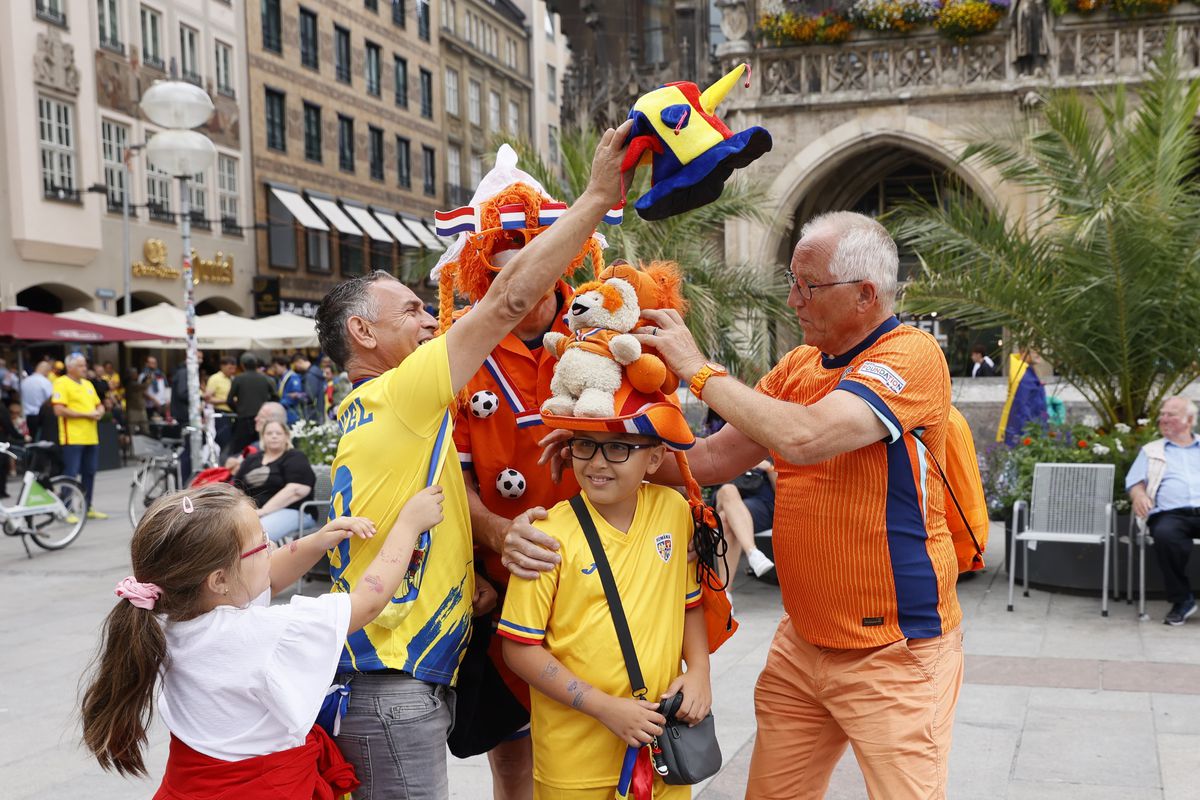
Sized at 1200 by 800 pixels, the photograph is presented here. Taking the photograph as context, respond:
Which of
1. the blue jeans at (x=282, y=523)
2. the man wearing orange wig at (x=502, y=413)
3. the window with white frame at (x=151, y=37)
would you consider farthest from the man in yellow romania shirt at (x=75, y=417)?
the window with white frame at (x=151, y=37)

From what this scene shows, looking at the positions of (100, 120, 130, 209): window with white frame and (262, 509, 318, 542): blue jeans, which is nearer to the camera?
(262, 509, 318, 542): blue jeans

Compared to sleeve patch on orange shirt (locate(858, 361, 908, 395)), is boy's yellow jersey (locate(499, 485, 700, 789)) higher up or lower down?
lower down

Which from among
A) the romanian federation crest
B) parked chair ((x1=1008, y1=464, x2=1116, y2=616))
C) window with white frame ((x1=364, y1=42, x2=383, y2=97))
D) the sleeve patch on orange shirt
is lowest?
parked chair ((x1=1008, y1=464, x2=1116, y2=616))

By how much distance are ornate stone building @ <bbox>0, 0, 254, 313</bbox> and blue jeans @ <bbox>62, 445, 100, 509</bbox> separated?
11723 millimetres

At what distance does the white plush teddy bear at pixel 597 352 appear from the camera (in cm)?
245

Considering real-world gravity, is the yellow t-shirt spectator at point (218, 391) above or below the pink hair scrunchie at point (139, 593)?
below

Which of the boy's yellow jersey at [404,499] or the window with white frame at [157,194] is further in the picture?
the window with white frame at [157,194]

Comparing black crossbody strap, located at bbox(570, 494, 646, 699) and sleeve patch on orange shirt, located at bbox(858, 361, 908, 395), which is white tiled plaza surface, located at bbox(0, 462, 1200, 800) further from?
sleeve patch on orange shirt, located at bbox(858, 361, 908, 395)

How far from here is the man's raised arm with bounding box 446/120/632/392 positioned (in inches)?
90.7

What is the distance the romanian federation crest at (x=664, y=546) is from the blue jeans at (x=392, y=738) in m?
0.62

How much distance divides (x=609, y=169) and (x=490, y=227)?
721mm

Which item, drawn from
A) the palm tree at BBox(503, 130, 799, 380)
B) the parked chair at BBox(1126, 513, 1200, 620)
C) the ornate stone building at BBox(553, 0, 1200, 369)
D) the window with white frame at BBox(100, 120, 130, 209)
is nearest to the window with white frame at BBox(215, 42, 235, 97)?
the window with white frame at BBox(100, 120, 130, 209)

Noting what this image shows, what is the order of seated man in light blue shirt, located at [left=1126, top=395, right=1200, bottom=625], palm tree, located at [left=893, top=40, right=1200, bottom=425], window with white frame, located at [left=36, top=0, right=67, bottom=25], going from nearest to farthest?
seated man in light blue shirt, located at [left=1126, top=395, right=1200, bottom=625] → palm tree, located at [left=893, top=40, right=1200, bottom=425] → window with white frame, located at [left=36, top=0, right=67, bottom=25]

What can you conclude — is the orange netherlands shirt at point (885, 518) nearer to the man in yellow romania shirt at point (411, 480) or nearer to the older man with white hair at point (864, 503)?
the older man with white hair at point (864, 503)
